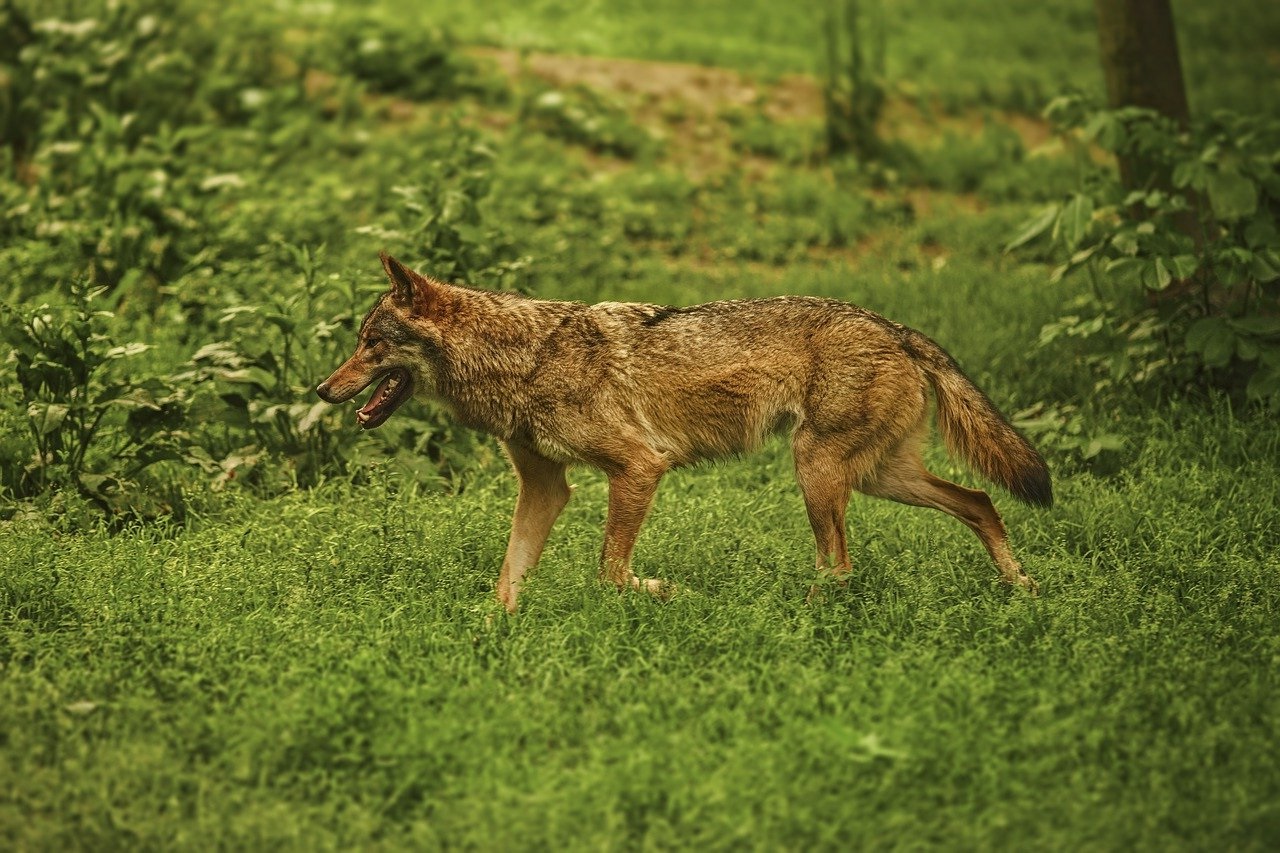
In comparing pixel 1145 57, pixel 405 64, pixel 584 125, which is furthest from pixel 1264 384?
pixel 405 64

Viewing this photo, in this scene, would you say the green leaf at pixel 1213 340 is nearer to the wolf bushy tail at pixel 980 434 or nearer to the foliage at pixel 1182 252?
the foliage at pixel 1182 252

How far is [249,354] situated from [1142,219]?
5734 millimetres

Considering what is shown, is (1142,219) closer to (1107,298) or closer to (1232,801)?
(1107,298)

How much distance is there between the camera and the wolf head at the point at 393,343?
259 inches

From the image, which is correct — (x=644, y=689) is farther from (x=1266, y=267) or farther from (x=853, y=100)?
(x=853, y=100)

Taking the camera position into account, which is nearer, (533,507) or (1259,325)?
(533,507)

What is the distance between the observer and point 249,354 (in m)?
8.07

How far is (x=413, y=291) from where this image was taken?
659 cm

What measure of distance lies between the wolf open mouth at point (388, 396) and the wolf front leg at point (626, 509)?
3.47ft

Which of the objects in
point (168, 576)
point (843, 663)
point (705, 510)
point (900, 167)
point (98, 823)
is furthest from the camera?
point (900, 167)

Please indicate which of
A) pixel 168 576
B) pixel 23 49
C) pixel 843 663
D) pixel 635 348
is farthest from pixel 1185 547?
pixel 23 49

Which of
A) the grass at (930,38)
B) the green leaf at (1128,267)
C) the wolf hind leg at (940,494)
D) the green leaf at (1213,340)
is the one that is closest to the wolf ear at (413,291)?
the wolf hind leg at (940,494)

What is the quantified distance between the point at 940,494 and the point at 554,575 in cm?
186

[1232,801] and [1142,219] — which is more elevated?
[1142,219]
